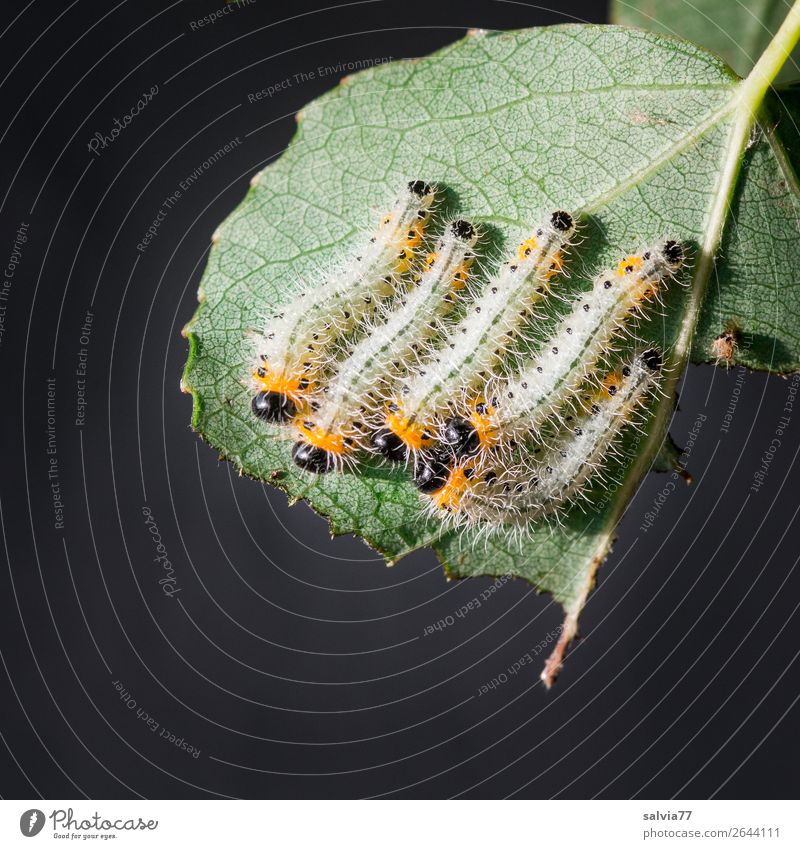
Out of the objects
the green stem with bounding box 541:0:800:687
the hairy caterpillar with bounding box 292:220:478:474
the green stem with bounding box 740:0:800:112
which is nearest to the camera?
the green stem with bounding box 740:0:800:112

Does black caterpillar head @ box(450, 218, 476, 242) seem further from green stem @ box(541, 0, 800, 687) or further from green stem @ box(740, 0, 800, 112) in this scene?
green stem @ box(740, 0, 800, 112)

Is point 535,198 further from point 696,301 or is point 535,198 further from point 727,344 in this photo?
point 727,344

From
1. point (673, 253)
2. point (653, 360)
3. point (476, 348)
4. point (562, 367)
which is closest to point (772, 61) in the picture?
point (673, 253)

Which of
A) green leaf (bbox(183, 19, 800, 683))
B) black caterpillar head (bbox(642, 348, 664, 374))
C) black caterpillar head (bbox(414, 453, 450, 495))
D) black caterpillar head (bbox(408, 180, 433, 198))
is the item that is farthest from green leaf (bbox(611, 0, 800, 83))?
black caterpillar head (bbox(414, 453, 450, 495))

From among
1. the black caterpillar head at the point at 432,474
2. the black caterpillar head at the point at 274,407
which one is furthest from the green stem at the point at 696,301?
the black caterpillar head at the point at 274,407

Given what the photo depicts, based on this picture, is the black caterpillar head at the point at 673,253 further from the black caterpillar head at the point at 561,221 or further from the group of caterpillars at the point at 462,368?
the black caterpillar head at the point at 561,221

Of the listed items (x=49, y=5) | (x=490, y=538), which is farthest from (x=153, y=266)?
(x=490, y=538)

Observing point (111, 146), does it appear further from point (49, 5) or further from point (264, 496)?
point (264, 496)
